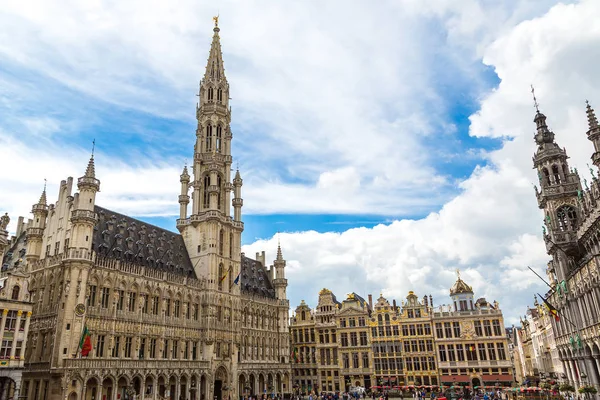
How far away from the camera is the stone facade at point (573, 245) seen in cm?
3472

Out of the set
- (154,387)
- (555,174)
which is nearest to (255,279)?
(154,387)

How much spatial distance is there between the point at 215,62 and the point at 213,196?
2715 cm

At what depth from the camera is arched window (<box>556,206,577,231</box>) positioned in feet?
145

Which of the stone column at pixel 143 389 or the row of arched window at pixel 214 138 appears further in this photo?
the row of arched window at pixel 214 138

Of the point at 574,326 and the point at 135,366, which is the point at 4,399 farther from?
the point at 574,326

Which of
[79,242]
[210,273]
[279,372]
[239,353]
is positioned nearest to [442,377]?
[279,372]

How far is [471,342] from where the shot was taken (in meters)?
68.6

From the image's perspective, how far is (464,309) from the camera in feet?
234

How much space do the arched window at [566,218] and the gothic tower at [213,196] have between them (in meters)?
43.0

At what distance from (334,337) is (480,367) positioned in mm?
24017

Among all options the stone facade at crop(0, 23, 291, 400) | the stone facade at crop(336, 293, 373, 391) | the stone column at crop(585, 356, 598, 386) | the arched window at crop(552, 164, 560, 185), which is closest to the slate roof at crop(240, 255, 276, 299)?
the stone facade at crop(0, 23, 291, 400)

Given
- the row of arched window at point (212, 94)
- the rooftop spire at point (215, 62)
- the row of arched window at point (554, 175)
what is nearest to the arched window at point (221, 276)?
the row of arched window at point (212, 94)

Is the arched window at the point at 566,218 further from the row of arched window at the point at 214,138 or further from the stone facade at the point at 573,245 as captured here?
the row of arched window at the point at 214,138

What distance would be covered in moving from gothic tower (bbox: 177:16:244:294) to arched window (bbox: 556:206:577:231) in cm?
4300
